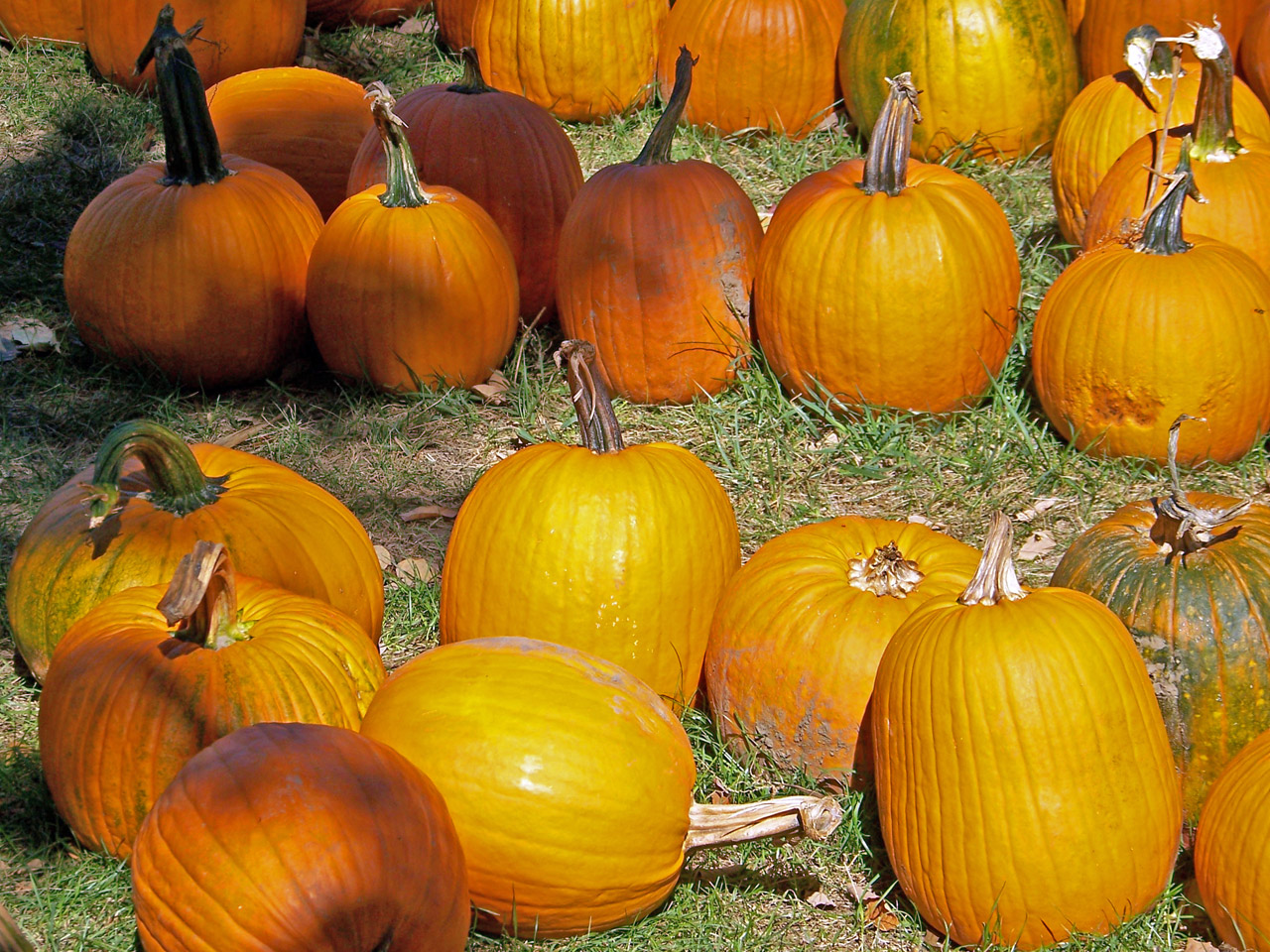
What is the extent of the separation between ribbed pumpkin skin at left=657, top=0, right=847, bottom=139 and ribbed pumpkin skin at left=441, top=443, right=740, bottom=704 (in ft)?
10.3

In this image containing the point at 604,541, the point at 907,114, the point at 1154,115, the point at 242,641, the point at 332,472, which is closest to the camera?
the point at 242,641

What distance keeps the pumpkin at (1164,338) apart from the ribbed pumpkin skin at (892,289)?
232 millimetres

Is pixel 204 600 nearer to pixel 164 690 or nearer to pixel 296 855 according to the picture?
pixel 164 690

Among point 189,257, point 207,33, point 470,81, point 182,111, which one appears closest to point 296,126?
point 470,81

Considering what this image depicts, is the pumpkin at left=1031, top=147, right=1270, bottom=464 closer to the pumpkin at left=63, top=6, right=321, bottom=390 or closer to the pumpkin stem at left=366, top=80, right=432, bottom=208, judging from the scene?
the pumpkin stem at left=366, top=80, right=432, bottom=208

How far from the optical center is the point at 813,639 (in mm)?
2812

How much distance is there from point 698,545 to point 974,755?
34.2 inches

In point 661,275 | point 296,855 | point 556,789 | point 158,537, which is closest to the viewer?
point 296,855

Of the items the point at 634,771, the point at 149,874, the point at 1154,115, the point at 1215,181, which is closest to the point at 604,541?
the point at 634,771

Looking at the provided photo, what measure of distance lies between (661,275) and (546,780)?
218cm

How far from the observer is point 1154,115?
15.2ft

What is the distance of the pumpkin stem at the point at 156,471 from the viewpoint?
2.75 m

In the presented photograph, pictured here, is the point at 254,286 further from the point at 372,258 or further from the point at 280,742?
the point at 280,742

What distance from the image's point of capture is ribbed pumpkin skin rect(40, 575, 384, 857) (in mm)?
2535
